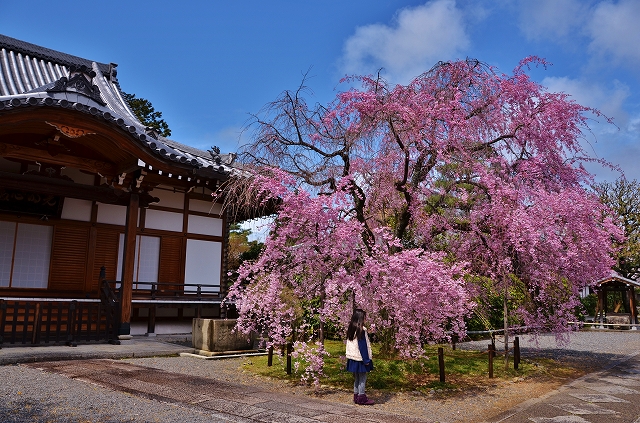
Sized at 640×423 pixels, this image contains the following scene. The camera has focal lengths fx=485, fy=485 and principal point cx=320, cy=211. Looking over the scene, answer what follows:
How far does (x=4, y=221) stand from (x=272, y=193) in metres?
8.70

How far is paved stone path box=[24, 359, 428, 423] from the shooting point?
6.16 m

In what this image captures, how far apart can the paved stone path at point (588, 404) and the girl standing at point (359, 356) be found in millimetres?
1887

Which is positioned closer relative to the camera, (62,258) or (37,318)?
(37,318)

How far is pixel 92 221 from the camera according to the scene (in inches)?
547

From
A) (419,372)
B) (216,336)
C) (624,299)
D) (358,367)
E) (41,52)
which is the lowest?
(419,372)

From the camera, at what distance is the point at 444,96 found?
10.2 meters

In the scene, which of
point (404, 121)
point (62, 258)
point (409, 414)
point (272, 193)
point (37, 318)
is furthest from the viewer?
point (62, 258)

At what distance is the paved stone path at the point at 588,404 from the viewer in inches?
273

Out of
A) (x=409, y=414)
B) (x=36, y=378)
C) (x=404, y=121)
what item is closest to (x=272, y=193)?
(x=404, y=121)

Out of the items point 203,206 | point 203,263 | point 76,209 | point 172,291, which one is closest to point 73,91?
point 76,209

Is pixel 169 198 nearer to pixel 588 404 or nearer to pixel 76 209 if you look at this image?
pixel 76 209

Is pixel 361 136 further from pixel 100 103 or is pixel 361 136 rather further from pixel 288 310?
pixel 100 103

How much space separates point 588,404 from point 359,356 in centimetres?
393

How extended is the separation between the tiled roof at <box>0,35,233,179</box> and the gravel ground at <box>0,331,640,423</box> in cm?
526
